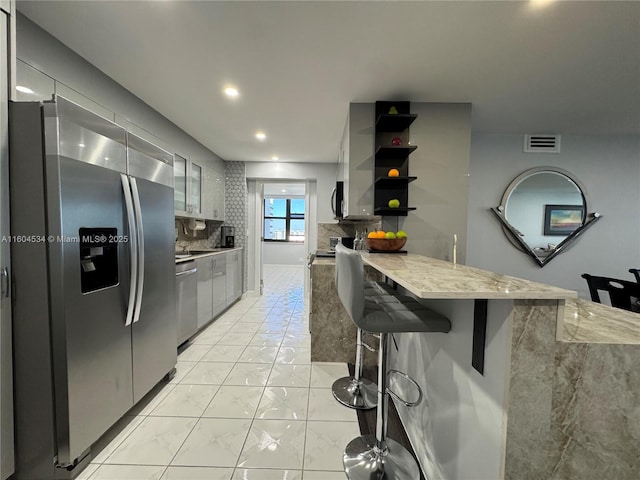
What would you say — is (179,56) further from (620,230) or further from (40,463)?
(620,230)

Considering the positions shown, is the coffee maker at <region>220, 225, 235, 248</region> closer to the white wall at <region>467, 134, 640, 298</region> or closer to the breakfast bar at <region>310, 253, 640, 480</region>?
the white wall at <region>467, 134, 640, 298</region>

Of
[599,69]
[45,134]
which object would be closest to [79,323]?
[45,134]

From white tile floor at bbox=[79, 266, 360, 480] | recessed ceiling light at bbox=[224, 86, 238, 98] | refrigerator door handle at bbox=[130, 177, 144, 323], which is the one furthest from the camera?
recessed ceiling light at bbox=[224, 86, 238, 98]

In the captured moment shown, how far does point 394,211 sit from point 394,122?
849 millimetres

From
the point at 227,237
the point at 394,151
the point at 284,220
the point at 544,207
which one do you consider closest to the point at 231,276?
the point at 227,237

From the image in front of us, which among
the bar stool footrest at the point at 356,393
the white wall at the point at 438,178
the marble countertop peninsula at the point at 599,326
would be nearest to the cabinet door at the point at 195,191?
the white wall at the point at 438,178

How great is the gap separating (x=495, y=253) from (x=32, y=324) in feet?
13.8

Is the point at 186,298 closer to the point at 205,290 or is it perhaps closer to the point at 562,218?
the point at 205,290

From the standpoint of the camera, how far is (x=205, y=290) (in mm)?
3168

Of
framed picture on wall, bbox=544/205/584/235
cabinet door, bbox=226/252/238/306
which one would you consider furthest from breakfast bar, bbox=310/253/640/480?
cabinet door, bbox=226/252/238/306

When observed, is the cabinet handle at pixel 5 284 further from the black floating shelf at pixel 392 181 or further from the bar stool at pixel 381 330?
the black floating shelf at pixel 392 181

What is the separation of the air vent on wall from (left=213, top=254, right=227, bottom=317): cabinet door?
4329 mm

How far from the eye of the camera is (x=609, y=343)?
2.53ft

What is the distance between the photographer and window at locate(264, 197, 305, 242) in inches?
358
